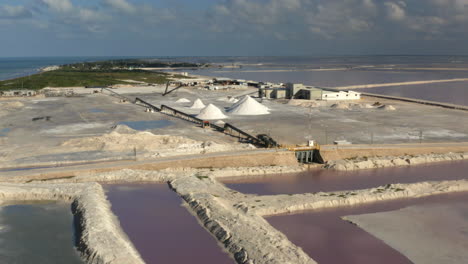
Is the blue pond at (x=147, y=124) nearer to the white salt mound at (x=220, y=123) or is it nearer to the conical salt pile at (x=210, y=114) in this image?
the conical salt pile at (x=210, y=114)

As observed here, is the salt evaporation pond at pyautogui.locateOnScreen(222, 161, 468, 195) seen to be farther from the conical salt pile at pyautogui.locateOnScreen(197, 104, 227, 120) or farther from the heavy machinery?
the conical salt pile at pyautogui.locateOnScreen(197, 104, 227, 120)

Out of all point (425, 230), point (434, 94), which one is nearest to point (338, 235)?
point (425, 230)

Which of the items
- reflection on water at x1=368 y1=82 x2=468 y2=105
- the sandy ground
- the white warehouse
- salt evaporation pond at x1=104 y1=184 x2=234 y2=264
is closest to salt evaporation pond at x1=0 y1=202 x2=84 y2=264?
salt evaporation pond at x1=104 y1=184 x2=234 y2=264

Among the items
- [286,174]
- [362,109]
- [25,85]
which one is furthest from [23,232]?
[25,85]

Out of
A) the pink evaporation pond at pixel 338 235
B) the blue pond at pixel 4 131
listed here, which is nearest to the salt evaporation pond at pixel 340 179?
the pink evaporation pond at pixel 338 235

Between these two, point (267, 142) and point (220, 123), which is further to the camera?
point (220, 123)

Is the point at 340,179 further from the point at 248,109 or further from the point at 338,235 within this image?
the point at 248,109
